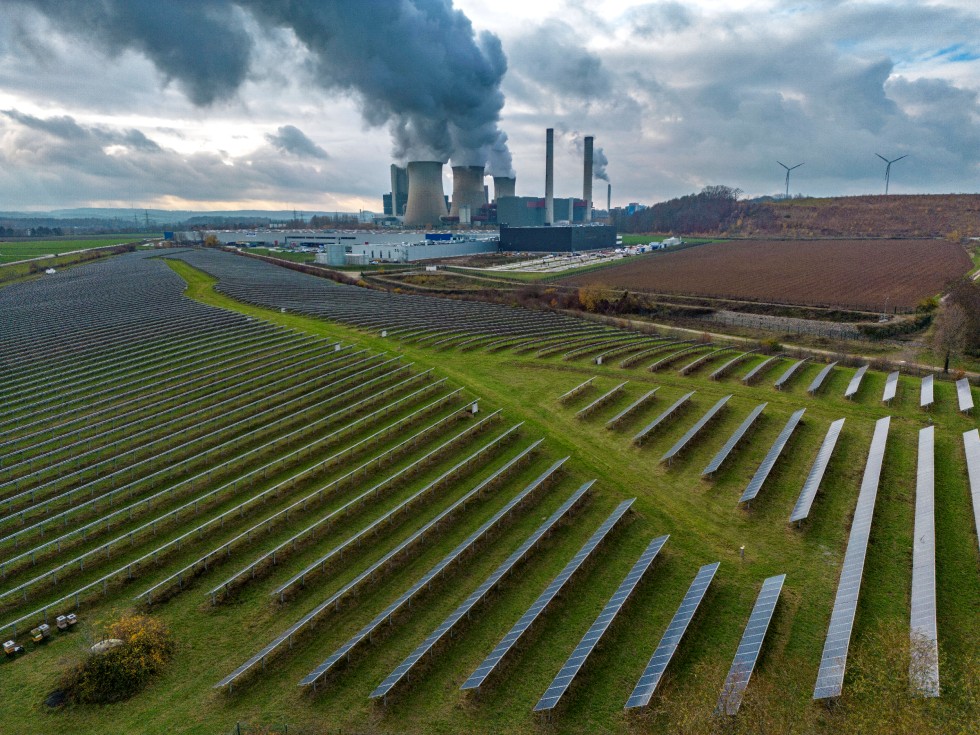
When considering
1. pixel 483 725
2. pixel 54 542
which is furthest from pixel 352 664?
pixel 54 542

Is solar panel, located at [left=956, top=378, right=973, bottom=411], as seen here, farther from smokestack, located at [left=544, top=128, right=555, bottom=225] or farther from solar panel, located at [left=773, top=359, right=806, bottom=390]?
smokestack, located at [left=544, top=128, right=555, bottom=225]

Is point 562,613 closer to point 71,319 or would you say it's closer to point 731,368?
point 731,368

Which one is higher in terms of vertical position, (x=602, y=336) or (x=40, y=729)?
(x=602, y=336)

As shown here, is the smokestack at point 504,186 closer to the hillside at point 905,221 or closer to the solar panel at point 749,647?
the hillside at point 905,221

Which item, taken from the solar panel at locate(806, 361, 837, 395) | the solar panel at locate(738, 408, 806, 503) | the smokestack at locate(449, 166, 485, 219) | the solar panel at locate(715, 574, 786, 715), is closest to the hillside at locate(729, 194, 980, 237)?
the smokestack at locate(449, 166, 485, 219)

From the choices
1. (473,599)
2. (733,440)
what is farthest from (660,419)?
(473,599)

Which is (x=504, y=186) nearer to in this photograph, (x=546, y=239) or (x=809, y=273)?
(x=546, y=239)

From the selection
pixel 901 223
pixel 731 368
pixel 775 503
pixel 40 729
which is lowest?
pixel 40 729

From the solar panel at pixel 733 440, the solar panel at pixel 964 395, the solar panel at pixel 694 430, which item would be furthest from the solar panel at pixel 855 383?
the solar panel at pixel 694 430
